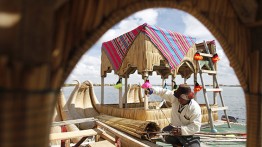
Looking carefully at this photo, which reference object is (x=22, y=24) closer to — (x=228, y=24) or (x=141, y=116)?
(x=228, y=24)

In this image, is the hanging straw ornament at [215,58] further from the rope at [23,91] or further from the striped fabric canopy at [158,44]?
the rope at [23,91]

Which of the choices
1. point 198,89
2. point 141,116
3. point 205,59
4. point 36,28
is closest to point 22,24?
point 36,28

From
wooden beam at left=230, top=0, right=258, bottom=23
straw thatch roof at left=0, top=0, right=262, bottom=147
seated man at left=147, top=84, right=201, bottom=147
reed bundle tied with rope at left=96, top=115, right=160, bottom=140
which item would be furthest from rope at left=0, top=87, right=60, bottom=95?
reed bundle tied with rope at left=96, top=115, right=160, bottom=140

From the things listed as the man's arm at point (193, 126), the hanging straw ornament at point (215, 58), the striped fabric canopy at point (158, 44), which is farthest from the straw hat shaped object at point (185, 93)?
the hanging straw ornament at point (215, 58)

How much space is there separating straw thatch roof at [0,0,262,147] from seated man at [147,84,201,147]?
2.13m

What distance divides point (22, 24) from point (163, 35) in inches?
313

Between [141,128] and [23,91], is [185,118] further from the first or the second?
[23,91]

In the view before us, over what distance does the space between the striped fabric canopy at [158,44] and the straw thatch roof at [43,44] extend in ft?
20.4

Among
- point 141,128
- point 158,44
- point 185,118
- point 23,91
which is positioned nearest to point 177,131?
point 185,118

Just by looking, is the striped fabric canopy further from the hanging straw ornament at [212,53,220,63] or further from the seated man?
the seated man

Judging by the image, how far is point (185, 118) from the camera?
161 inches

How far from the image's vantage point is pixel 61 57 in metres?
1.27

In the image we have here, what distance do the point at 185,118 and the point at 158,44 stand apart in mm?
4473

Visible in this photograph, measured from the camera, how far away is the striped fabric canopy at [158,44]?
8.13 m
